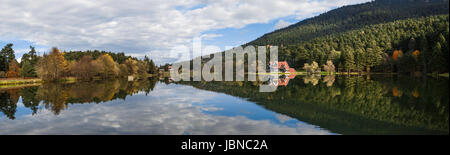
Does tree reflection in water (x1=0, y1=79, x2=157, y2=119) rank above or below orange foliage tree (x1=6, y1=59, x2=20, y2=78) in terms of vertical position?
below

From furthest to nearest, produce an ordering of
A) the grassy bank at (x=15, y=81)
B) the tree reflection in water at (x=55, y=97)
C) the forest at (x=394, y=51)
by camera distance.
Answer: the forest at (x=394, y=51) < the grassy bank at (x=15, y=81) < the tree reflection in water at (x=55, y=97)

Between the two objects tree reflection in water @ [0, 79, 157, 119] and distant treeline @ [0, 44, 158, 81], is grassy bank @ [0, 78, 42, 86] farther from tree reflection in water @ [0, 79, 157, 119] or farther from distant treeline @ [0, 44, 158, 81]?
tree reflection in water @ [0, 79, 157, 119]

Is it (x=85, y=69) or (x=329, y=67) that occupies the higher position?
(x=329, y=67)

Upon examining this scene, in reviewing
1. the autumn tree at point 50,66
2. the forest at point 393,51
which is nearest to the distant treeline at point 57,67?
the autumn tree at point 50,66

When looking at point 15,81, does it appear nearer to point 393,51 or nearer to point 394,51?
point 394,51

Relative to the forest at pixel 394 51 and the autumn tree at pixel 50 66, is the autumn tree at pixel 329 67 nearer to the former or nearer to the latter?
the forest at pixel 394 51

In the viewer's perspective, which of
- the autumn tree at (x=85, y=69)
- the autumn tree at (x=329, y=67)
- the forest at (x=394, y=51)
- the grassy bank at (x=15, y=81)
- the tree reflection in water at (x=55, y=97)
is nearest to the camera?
the tree reflection in water at (x=55, y=97)

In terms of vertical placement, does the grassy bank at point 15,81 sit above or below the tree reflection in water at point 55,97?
above

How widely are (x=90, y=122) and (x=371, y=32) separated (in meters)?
156

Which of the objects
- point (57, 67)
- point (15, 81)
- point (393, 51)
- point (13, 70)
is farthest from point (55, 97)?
point (393, 51)

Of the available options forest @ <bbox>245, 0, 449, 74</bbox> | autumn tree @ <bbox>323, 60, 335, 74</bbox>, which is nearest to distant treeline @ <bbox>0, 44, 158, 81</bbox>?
autumn tree @ <bbox>323, 60, 335, 74</bbox>

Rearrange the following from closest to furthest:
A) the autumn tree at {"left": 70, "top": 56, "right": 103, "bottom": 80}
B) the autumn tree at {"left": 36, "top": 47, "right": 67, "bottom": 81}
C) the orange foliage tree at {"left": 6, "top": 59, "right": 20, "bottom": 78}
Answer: the autumn tree at {"left": 36, "top": 47, "right": 67, "bottom": 81} → the autumn tree at {"left": 70, "top": 56, "right": 103, "bottom": 80} → the orange foliage tree at {"left": 6, "top": 59, "right": 20, "bottom": 78}
